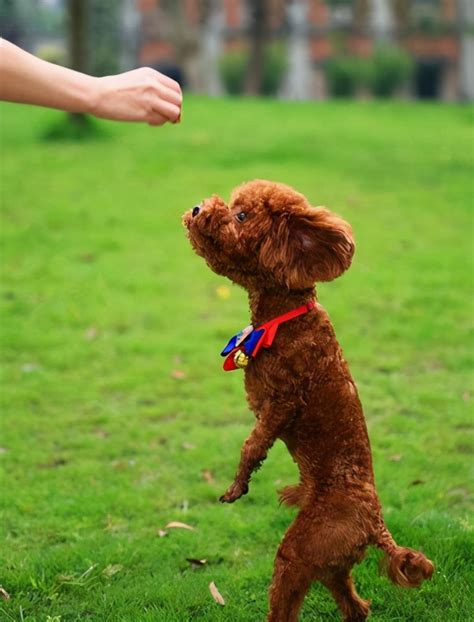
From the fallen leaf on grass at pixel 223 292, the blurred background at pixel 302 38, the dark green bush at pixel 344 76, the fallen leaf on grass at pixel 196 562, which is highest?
the blurred background at pixel 302 38

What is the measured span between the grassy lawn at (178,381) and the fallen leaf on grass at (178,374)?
0.02 metres

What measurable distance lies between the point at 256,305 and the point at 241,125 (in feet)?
43.5

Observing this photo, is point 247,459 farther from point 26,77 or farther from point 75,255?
point 75,255

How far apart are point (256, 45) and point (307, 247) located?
37.0m

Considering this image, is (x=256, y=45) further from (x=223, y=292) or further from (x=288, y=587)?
(x=288, y=587)

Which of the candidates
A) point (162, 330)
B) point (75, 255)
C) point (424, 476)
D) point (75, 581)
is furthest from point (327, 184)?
A: point (75, 581)

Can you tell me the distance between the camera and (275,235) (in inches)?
106

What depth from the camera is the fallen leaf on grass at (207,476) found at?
4.75 metres

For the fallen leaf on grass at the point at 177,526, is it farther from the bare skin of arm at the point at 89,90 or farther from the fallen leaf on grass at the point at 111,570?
the bare skin of arm at the point at 89,90

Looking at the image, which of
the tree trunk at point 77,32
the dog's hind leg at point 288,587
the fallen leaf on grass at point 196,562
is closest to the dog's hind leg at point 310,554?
the dog's hind leg at point 288,587

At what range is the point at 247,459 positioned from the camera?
2.77 metres

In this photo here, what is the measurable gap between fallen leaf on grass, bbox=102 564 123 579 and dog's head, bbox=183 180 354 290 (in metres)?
1.67

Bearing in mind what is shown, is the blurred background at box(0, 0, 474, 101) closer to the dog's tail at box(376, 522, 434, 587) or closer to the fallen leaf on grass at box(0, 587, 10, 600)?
the fallen leaf on grass at box(0, 587, 10, 600)

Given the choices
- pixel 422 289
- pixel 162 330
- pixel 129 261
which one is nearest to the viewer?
pixel 162 330
